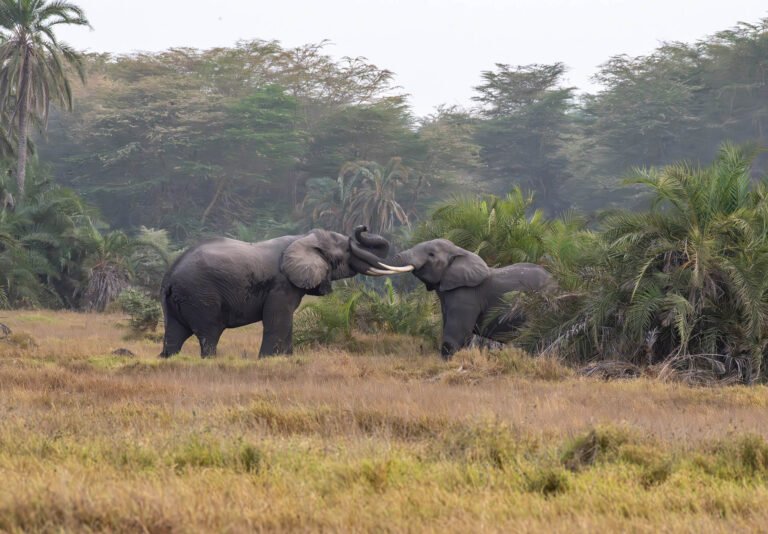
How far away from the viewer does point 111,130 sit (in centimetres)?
5478

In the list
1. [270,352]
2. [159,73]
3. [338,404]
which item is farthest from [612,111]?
[338,404]

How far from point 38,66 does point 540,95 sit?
33753mm

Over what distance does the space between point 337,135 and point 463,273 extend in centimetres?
4062

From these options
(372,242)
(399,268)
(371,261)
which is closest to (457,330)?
(399,268)

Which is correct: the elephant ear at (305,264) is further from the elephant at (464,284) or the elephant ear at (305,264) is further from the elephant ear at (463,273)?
the elephant ear at (463,273)

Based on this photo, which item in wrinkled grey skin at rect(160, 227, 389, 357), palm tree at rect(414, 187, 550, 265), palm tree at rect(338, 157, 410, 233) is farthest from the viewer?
palm tree at rect(338, 157, 410, 233)

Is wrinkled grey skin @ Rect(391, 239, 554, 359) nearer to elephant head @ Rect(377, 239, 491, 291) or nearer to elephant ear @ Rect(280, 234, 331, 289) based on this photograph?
elephant head @ Rect(377, 239, 491, 291)

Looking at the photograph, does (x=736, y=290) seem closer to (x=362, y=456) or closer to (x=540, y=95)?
(x=362, y=456)

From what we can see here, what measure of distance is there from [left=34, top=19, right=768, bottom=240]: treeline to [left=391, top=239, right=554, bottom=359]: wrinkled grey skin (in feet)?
110

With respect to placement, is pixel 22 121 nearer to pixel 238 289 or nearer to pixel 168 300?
pixel 168 300

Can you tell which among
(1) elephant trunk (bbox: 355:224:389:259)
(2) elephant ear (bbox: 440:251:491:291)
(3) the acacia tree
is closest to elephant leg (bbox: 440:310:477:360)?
(2) elephant ear (bbox: 440:251:491:291)

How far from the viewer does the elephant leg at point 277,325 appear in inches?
589

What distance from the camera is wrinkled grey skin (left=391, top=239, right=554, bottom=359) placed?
49.5ft

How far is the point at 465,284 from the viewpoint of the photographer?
15.1 meters
